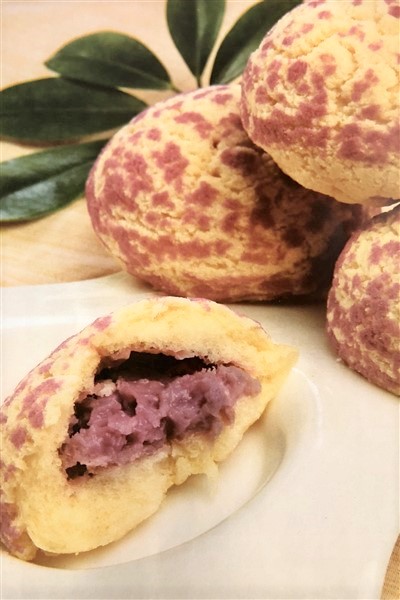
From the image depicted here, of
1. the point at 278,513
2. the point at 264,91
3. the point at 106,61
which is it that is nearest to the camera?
the point at 278,513

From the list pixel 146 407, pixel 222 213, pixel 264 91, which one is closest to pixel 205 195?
pixel 222 213

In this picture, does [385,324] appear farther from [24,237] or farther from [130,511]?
[24,237]

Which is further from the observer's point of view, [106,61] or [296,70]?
[106,61]

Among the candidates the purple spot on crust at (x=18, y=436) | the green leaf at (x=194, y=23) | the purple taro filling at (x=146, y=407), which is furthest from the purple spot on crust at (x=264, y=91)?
the purple spot on crust at (x=18, y=436)

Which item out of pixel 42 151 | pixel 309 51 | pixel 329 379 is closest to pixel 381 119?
pixel 309 51

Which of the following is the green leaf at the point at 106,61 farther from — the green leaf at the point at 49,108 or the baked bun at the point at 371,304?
the baked bun at the point at 371,304

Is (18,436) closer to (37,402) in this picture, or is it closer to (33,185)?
(37,402)

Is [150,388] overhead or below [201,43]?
below
